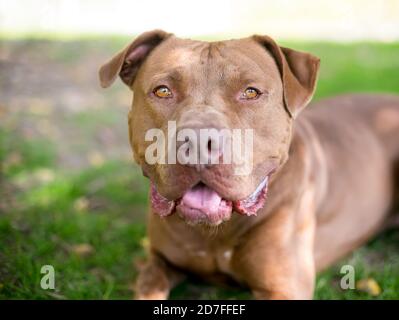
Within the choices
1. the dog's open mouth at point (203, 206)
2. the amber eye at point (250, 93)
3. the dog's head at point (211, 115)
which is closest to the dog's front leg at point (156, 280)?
the dog's head at point (211, 115)

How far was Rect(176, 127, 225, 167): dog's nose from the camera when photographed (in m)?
2.75

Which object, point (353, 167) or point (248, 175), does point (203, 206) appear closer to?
point (248, 175)

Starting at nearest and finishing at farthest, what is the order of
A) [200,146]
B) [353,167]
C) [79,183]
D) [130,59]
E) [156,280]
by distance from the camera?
[200,146] → [130,59] → [156,280] → [353,167] → [79,183]

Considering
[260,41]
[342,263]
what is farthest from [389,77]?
→ [260,41]

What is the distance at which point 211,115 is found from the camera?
2916 mm

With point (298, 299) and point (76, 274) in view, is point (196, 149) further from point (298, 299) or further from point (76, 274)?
point (76, 274)

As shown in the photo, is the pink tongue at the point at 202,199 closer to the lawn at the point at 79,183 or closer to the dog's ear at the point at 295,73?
the dog's ear at the point at 295,73

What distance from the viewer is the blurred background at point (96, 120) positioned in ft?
13.4

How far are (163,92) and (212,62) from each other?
0.32 meters

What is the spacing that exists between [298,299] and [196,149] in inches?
50.8

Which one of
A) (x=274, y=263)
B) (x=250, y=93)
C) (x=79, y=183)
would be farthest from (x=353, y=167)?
(x=79, y=183)

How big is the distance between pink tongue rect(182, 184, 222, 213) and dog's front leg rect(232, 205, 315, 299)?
65cm

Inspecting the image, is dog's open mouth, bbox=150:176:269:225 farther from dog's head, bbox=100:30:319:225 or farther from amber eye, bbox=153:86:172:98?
amber eye, bbox=153:86:172:98

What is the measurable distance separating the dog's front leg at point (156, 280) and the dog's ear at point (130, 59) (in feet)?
3.88
